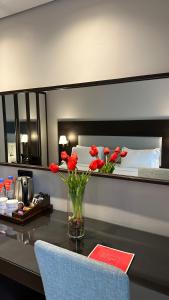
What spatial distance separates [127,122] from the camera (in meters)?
1.40

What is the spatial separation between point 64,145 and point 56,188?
34 cm

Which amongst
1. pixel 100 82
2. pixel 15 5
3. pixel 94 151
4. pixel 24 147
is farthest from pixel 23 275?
pixel 15 5

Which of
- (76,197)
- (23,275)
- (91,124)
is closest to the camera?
(23,275)

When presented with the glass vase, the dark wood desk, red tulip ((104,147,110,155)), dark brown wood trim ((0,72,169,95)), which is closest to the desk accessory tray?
the dark wood desk

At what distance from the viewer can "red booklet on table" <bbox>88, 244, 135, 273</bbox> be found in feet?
3.43

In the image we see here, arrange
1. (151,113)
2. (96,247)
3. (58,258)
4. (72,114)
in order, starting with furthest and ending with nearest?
1. (72,114)
2. (151,113)
3. (96,247)
4. (58,258)

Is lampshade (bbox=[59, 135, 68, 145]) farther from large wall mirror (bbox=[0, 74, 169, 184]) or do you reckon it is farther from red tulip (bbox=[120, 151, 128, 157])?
red tulip (bbox=[120, 151, 128, 157])

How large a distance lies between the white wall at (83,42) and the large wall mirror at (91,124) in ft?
0.29

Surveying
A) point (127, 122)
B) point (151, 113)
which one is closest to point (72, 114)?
point (127, 122)

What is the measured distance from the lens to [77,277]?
78 cm

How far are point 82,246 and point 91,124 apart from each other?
30.3 inches

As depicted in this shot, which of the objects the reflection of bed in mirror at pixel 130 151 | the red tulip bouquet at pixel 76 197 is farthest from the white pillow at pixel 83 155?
the red tulip bouquet at pixel 76 197

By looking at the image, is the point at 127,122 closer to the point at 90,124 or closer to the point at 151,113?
the point at 151,113

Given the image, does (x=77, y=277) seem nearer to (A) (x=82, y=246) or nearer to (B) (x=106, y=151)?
(A) (x=82, y=246)
